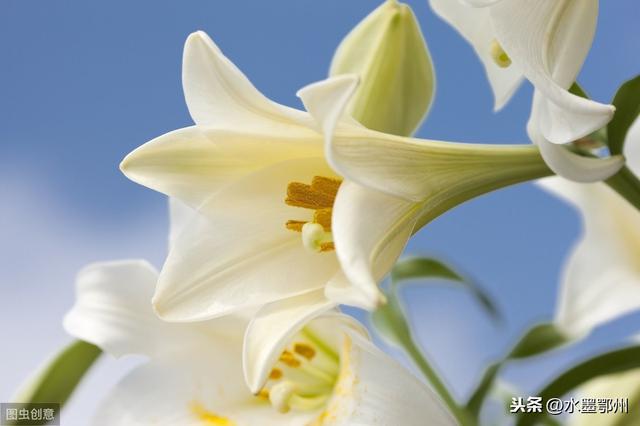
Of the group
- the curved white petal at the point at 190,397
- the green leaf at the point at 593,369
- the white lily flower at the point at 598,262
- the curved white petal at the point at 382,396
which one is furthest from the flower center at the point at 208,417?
the white lily flower at the point at 598,262

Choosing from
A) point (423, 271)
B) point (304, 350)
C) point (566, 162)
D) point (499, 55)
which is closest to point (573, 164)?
point (566, 162)

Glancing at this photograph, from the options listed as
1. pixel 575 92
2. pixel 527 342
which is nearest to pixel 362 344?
pixel 575 92

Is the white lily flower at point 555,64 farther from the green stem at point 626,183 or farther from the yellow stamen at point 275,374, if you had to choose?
the yellow stamen at point 275,374

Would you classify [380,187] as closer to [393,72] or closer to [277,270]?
[277,270]

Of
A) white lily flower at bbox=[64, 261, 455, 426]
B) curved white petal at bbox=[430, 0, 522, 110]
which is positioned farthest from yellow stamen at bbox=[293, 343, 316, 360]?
curved white petal at bbox=[430, 0, 522, 110]

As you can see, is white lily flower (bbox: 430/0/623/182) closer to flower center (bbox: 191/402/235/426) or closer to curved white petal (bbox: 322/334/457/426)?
curved white petal (bbox: 322/334/457/426)
